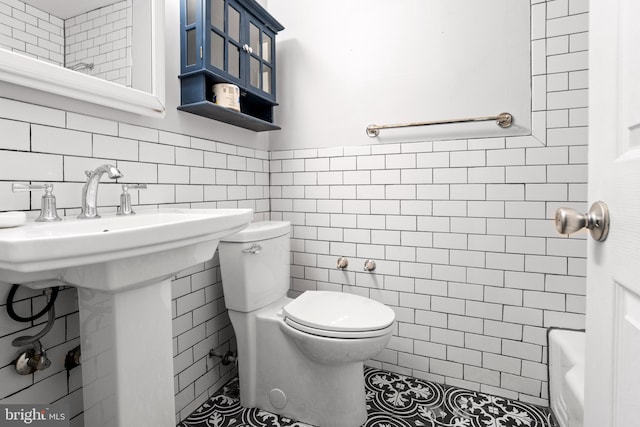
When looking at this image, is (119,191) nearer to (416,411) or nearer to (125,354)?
(125,354)

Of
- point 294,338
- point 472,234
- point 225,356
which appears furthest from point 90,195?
point 472,234

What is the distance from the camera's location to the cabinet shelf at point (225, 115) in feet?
4.73

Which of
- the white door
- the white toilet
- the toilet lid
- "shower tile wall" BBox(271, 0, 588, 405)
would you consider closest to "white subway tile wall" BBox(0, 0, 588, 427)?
"shower tile wall" BBox(271, 0, 588, 405)

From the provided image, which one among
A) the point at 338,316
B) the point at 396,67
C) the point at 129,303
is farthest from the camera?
the point at 396,67

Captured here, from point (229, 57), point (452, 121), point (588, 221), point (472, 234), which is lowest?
point (472, 234)

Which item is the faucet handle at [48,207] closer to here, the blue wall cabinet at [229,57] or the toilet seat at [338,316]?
the blue wall cabinet at [229,57]

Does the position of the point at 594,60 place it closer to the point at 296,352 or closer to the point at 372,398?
the point at 296,352

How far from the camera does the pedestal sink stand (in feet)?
2.43

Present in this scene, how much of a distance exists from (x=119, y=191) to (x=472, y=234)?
155cm

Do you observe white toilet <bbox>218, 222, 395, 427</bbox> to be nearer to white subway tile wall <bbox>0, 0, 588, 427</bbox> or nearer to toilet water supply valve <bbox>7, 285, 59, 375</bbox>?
white subway tile wall <bbox>0, 0, 588, 427</bbox>

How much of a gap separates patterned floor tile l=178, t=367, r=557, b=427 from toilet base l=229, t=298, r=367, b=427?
0.23 feet

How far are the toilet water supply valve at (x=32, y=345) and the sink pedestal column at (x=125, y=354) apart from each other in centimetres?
11

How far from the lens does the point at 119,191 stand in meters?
1.23

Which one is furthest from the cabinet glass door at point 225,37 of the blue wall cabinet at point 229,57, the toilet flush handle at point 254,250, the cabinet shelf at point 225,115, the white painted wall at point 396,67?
the toilet flush handle at point 254,250
